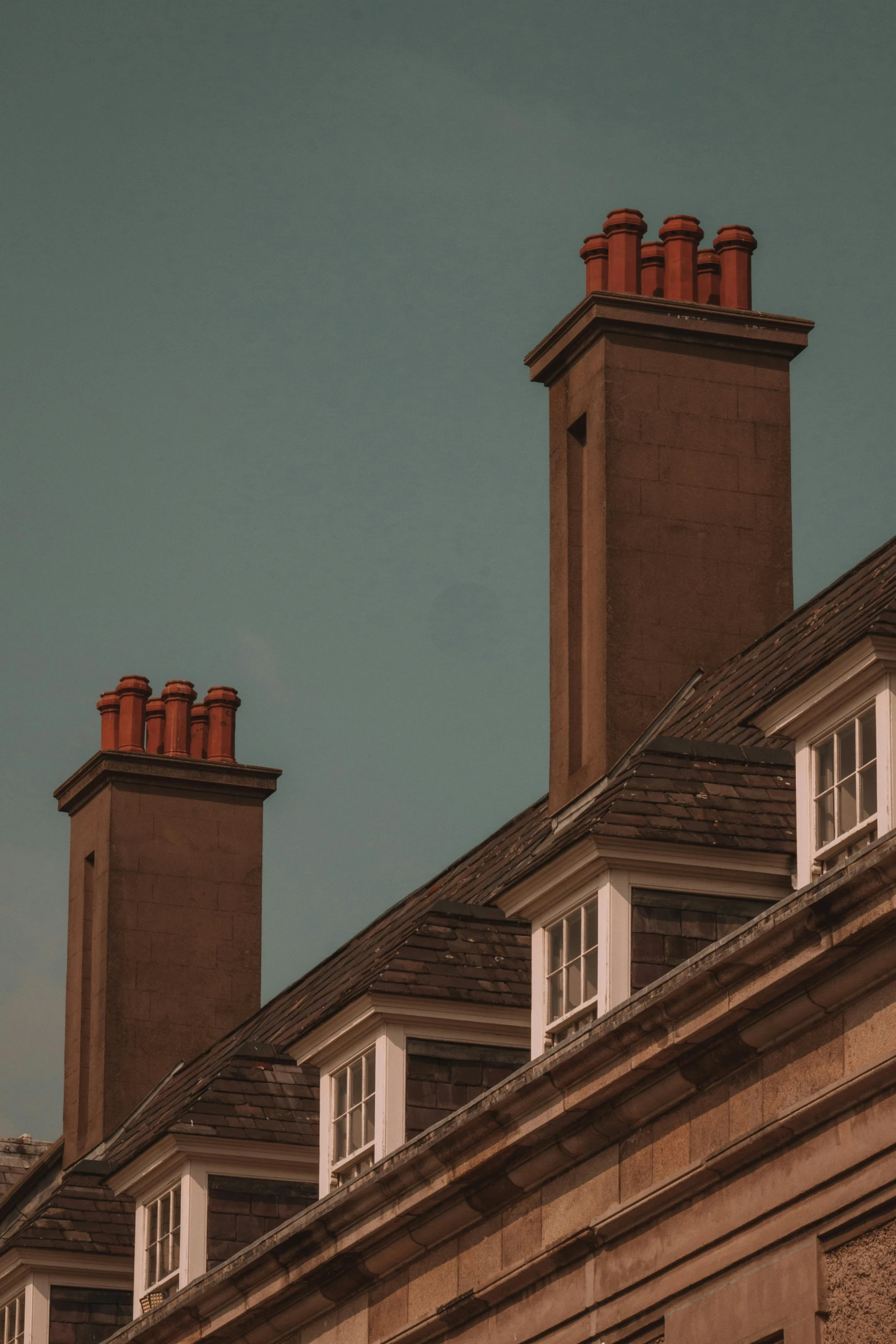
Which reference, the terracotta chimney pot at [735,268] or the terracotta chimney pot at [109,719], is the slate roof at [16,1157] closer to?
the terracotta chimney pot at [109,719]

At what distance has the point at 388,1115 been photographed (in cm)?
2206

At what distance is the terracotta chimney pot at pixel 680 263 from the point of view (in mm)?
27250

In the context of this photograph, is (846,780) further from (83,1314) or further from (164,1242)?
(83,1314)

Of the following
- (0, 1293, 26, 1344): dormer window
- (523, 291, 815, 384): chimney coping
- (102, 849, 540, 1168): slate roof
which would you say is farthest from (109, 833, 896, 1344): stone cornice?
(523, 291, 815, 384): chimney coping

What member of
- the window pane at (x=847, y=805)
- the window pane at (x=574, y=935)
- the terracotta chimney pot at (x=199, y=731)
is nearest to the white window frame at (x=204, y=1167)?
the window pane at (x=574, y=935)

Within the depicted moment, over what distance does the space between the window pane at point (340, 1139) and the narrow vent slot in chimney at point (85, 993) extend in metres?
10.7

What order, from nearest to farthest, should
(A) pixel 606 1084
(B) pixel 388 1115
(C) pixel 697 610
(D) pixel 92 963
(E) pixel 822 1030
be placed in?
1. (E) pixel 822 1030
2. (A) pixel 606 1084
3. (B) pixel 388 1115
4. (C) pixel 697 610
5. (D) pixel 92 963

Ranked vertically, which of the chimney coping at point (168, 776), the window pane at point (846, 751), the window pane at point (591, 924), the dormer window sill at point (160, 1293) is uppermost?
the chimney coping at point (168, 776)

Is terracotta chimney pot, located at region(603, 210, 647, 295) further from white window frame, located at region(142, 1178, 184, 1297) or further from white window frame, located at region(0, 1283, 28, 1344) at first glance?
white window frame, located at region(0, 1283, 28, 1344)

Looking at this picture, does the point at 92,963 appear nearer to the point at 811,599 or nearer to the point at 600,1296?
the point at 811,599

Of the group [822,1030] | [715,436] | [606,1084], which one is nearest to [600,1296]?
[606,1084]

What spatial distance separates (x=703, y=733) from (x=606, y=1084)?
234 inches

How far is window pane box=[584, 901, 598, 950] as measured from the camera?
66.2 ft

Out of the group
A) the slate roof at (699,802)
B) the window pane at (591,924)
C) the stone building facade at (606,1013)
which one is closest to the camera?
the stone building facade at (606,1013)
